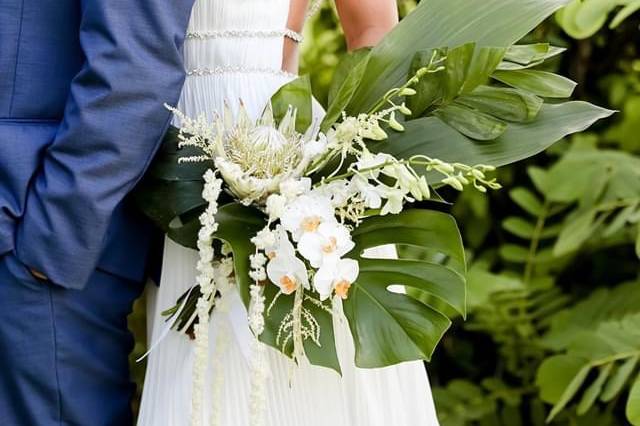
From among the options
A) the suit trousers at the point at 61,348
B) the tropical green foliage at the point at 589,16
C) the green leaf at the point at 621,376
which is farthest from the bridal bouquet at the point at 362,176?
the green leaf at the point at 621,376

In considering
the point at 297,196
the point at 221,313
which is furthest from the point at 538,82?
the point at 221,313

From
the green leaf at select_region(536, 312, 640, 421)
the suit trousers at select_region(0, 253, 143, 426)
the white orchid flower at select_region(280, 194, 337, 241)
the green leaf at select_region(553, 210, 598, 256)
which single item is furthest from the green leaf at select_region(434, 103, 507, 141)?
the green leaf at select_region(553, 210, 598, 256)

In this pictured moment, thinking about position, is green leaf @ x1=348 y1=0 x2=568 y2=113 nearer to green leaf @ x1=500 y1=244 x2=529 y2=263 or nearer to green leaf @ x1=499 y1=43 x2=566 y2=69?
green leaf @ x1=499 y1=43 x2=566 y2=69

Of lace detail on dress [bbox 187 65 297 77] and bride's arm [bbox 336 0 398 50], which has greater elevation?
bride's arm [bbox 336 0 398 50]

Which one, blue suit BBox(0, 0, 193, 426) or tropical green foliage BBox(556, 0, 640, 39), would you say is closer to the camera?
blue suit BBox(0, 0, 193, 426)

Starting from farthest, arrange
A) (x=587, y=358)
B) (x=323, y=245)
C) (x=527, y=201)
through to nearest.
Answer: (x=527, y=201) → (x=587, y=358) → (x=323, y=245)

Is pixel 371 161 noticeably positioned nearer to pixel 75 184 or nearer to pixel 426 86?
pixel 426 86

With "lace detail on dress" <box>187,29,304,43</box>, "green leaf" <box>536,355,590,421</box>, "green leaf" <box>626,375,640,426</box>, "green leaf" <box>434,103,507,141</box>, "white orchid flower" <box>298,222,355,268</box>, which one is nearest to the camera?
"white orchid flower" <box>298,222,355,268</box>

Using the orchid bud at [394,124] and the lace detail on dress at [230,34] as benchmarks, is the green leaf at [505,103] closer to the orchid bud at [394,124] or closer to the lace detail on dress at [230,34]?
the orchid bud at [394,124]

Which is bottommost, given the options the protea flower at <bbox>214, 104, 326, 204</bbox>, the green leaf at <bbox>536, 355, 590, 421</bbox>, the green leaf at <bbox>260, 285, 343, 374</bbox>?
the green leaf at <bbox>536, 355, 590, 421</bbox>

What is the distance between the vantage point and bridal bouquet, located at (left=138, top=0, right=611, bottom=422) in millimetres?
1268

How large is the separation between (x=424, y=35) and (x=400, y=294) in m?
0.34

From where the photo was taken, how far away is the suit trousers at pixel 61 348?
1397mm

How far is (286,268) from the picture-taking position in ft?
4.15
